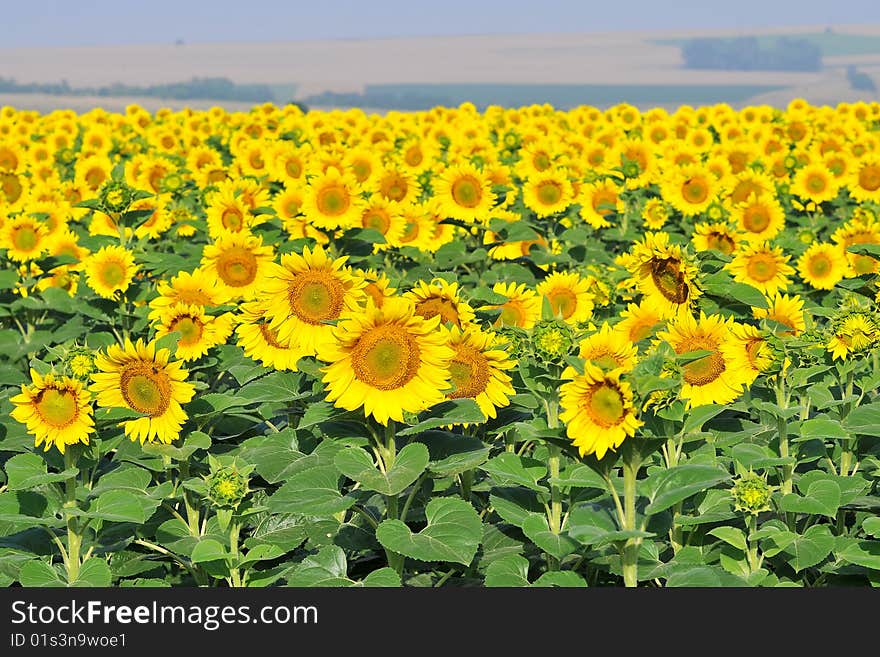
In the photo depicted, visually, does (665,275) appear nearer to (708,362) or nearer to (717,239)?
(708,362)

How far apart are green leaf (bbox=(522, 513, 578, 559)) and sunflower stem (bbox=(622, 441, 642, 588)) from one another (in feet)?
0.65

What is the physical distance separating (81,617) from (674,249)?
2926 mm

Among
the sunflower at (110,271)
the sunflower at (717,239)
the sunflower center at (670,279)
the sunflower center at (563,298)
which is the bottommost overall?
the sunflower center at (670,279)

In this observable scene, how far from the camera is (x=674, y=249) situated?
207 inches

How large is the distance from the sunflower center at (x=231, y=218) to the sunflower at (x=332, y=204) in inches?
49.2

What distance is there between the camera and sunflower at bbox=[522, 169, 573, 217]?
10.2 m

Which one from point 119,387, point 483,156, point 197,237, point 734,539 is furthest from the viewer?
point 483,156

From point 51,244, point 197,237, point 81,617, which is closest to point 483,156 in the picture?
point 197,237

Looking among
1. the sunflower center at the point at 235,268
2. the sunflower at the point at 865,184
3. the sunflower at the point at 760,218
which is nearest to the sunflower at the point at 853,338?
the sunflower center at the point at 235,268

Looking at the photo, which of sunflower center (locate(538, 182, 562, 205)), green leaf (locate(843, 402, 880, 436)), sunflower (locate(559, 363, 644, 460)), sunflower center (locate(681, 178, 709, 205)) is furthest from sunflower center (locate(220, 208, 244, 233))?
sunflower (locate(559, 363, 644, 460))

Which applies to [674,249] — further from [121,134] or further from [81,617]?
[121,134]

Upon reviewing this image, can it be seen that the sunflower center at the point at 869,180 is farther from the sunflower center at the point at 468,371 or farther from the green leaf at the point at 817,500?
the sunflower center at the point at 468,371

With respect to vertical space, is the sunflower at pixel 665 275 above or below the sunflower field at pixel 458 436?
above

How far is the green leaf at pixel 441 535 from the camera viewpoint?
400 centimetres
